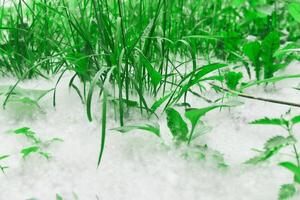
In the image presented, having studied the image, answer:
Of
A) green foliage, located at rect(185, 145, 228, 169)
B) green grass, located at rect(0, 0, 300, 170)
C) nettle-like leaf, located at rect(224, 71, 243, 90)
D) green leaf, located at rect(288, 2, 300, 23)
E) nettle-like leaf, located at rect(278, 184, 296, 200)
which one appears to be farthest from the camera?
green leaf, located at rect(288, 2, 300, 23)

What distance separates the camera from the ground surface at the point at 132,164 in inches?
30.9

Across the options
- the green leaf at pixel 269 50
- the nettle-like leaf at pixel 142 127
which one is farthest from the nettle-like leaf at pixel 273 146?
the green leaf at pixel 269 50

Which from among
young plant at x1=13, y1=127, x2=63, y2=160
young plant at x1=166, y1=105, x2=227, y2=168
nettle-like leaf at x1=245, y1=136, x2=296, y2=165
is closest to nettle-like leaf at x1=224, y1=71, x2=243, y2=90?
young plant at x1=166, y1=105, x2=227, y2=168

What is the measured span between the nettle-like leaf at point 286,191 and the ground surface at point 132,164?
36 millimetres

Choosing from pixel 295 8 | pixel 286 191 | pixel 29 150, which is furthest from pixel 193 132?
pixel 295 8

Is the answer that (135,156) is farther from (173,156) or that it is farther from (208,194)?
(208,194)

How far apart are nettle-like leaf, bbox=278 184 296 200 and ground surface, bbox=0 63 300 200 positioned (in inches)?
1.4

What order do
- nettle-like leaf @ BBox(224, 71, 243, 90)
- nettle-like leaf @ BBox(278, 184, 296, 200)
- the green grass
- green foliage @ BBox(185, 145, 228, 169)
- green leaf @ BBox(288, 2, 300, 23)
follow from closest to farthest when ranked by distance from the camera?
nettle-like leaf @ BBox(278, 184, 296, 200)
green foliage @ BBox(185, 145, 228, 169)
the green grass
nettle-like leaf @ BBox(224, 71, 243, 90)
green leaf @ BBox(288, 2, 300, 23)

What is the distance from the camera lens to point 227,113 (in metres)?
1.05

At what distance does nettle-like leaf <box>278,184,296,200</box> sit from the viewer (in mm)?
709

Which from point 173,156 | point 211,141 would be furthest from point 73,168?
point 211,141

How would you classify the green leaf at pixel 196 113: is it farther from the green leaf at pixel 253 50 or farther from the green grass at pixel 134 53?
the green leaf at pixel 253 50

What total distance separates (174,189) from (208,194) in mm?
72

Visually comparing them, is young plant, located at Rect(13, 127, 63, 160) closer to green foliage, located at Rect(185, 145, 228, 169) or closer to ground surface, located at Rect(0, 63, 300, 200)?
ground surface, located at Rect(0, 63, 300, 200)
